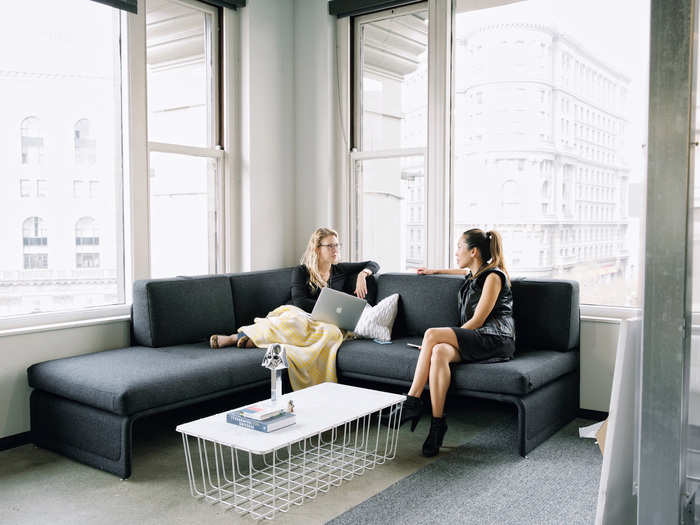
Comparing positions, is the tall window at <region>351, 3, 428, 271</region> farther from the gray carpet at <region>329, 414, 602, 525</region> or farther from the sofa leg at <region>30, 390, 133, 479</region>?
the sofa leg at <region>30, 390, 133, 479</region>

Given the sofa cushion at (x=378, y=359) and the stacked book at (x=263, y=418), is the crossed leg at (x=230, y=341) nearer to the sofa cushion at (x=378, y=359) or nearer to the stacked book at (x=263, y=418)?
the sofa cushion at (x=378, y=359)

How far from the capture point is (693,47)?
3.89 ft

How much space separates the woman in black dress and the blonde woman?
92 centimetres

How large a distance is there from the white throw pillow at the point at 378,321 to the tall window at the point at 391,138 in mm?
800

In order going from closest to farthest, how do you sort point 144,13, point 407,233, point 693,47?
1. point 693,47
2. point 144,13
3. point 407,233

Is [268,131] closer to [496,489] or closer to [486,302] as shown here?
[486,302]

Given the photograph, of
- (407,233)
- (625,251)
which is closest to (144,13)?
(407,233)

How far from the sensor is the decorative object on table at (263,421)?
2650 mm

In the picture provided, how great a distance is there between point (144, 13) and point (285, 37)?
1.32 meters

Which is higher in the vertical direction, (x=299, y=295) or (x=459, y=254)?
(x=459, y=254)

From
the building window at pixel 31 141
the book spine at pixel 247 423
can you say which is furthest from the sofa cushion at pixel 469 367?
the building window at pixel 31 141

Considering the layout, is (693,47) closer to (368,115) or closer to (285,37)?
(368,115)

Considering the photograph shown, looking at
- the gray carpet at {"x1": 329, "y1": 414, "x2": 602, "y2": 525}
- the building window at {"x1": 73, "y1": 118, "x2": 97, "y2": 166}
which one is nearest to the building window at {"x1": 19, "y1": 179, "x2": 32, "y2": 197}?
the building window at {"x1": 73, "y1": 118, "x2": 97, "y2": 166}

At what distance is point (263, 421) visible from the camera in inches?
105
